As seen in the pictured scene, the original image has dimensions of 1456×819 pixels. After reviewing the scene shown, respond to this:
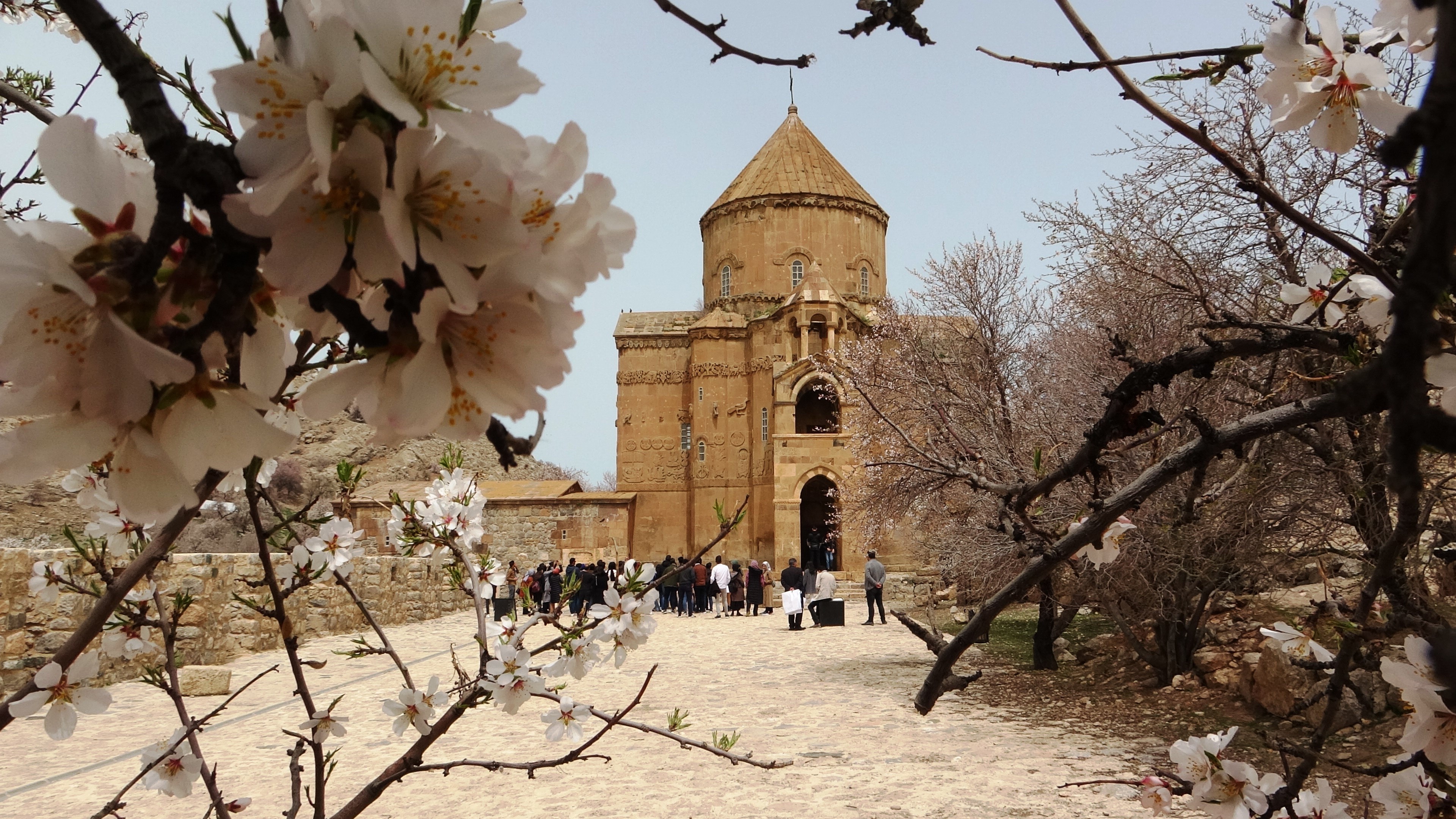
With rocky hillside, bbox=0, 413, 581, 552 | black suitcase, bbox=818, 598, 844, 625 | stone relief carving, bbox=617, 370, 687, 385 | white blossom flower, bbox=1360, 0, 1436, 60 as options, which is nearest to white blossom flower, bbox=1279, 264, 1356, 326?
white blossom flower, bbox=1360, 0, 1436, 60

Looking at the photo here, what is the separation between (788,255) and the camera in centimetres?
3469

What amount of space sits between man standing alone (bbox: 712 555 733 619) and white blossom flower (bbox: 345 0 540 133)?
69.6ft

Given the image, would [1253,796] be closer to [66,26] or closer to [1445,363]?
[1445,363]

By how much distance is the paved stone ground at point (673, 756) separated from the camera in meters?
6.42

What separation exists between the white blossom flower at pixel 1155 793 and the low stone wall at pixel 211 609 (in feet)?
12.6

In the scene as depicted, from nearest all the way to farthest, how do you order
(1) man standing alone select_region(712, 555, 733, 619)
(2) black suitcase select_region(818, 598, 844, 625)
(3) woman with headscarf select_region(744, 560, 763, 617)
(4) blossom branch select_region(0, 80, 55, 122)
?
1. (4) blossom branch select_region(0, 80, 55, 122)
2. (2) black suitcase select_region(818, 598, 844, 625)
3. (1) man standing alone select_region(712, 555, 733, 619)
4. (3) woman with headscarf select_region(744, 560, 763, 617)

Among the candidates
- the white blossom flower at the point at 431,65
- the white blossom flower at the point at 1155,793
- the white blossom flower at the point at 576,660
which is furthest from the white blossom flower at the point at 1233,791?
the white blossom flower at the point at 431,65

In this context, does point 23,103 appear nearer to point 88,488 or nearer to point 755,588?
point 88,488

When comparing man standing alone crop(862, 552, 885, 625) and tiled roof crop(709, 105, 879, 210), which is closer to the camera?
man standing alone crop(862, 552, 885, 625)

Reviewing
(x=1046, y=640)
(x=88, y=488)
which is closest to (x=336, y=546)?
(x=88, y=488)

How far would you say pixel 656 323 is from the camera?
3669 centimetres

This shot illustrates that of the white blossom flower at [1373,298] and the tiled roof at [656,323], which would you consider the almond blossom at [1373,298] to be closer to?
the white blossom flower at [1373,298]

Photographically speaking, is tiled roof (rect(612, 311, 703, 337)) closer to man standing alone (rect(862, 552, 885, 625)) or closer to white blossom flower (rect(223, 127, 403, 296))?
man standing alone (rect(862, 552, 885, 625))

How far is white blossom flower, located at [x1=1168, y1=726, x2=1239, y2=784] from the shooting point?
245cm
